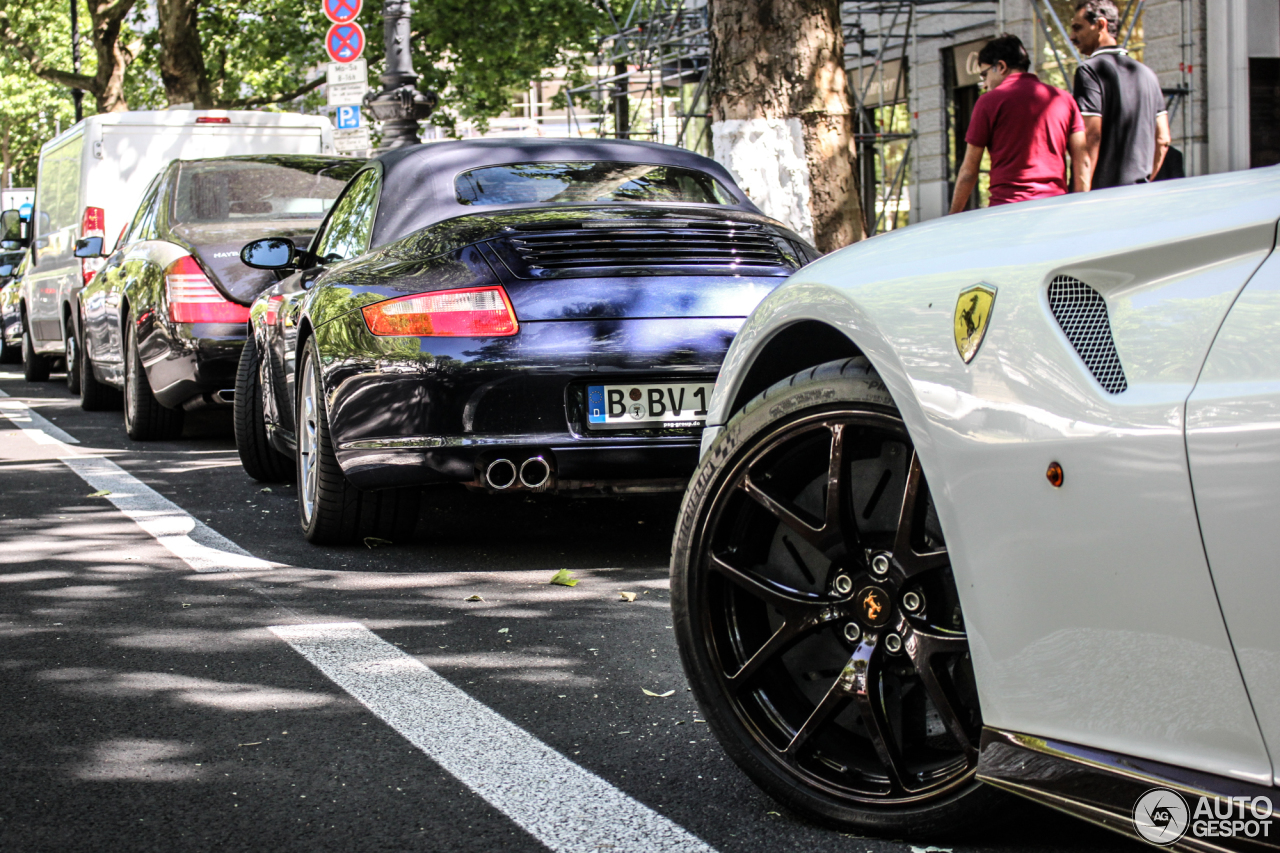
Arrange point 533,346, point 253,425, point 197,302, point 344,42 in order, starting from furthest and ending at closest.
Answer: point 344,42 < point 197,302 < point 253,425 < point 533,346

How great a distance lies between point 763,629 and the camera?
2.97 metres

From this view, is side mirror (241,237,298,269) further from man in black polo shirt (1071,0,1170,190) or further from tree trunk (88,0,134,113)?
tree trunk (88,0,134,113)

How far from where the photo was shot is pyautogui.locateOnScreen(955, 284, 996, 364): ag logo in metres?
2.37

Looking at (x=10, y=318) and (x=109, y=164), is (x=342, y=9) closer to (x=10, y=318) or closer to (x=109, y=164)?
(x=109, y=164)

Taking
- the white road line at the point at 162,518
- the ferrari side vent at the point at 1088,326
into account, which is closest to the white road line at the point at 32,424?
the white road line at the point at 162,518

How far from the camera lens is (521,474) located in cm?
516

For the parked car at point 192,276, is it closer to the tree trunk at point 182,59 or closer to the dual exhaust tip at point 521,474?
the dual exhaust tip at point 521,474

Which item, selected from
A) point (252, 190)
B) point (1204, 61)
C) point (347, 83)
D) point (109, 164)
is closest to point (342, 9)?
point (347, 83)

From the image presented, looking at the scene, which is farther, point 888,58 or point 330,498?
point 888,58

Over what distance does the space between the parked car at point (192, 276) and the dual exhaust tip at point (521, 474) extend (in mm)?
3863

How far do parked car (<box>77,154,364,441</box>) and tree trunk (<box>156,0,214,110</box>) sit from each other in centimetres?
1631

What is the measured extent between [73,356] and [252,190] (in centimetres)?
438

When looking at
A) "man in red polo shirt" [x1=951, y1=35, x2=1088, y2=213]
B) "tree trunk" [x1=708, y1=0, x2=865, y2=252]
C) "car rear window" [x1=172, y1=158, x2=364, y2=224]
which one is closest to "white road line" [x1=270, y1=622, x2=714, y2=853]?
"man in red polo shirt" [x1=951, y1=35, x2=1088, y2=213]

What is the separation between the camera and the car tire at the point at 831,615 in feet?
8.42
